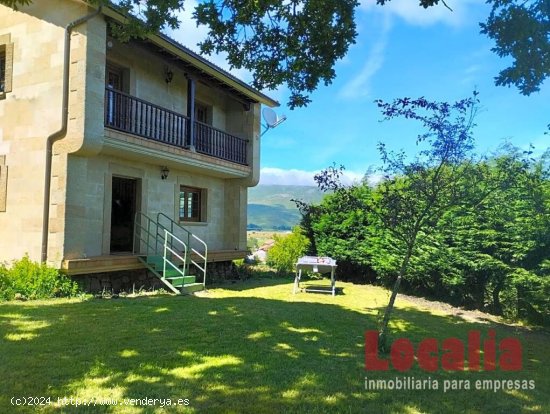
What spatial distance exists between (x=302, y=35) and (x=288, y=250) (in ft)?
31.4

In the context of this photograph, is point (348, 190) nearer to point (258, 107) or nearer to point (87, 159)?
point (87, 159)

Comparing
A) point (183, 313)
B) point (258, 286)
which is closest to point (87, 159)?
point (183, 313)

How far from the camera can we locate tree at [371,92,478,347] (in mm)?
5301

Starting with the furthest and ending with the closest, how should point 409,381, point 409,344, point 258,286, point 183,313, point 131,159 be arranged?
point 258,286
point 131,159
point 183,313
point 409,344
point 409,381

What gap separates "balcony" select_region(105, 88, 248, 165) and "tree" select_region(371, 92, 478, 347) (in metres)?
6.81

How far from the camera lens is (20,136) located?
31.4ft

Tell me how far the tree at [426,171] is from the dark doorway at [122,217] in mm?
8514

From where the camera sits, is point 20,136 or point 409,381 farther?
point 20,136

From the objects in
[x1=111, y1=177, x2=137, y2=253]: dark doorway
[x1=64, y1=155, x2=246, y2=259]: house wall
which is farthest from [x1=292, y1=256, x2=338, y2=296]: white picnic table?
[x1=111, y1=177, x2=137, y2=253]: dark doorway

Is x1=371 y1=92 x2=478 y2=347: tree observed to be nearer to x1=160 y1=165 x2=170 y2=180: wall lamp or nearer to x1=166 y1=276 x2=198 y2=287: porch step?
x1=166 y1=276 x2=198 y2=287: porch step

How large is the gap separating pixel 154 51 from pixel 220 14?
5690 millimetres

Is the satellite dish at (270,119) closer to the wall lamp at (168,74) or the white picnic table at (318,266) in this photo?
the wall lamp at (168,74)

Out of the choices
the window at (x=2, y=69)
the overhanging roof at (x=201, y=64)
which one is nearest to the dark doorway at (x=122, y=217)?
the window at (x=2, y=69)

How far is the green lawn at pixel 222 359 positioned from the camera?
3617 millimetres
